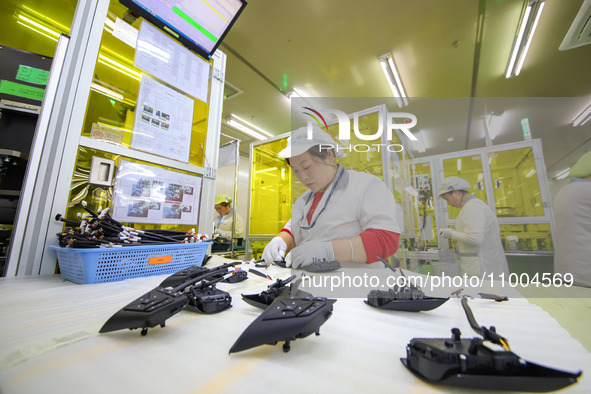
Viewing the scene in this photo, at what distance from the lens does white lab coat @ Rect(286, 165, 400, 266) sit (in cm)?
81

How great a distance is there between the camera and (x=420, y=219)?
76 centimetres

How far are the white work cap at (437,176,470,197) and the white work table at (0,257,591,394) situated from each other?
0.34 m

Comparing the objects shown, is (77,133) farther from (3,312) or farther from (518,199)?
(518,199)

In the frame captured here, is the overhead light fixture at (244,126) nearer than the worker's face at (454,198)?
No

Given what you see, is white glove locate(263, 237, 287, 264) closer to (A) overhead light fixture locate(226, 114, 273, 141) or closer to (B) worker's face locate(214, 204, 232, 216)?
(B) worker's face locate(214, 204, 232, 216)

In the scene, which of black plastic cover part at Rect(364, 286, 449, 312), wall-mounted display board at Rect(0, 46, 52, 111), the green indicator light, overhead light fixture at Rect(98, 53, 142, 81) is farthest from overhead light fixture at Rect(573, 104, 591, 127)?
wall-mounted display board at Rect(0, 46, 52, 111)

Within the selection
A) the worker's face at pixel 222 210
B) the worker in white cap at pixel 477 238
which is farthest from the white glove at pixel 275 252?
the worker's face at pixel 222 210

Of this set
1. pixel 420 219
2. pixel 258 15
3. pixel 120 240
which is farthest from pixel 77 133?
pixel 258 15

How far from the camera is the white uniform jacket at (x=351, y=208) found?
0.81 metres

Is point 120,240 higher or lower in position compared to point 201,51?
lower

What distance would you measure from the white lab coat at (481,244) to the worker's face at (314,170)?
0.49 m

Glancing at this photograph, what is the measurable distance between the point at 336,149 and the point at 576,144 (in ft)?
2.82

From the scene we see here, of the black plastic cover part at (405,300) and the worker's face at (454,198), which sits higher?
the worker's face at (454,198)

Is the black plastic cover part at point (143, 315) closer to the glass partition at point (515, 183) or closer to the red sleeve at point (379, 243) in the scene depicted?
the red sleeve at point (379, 243)
